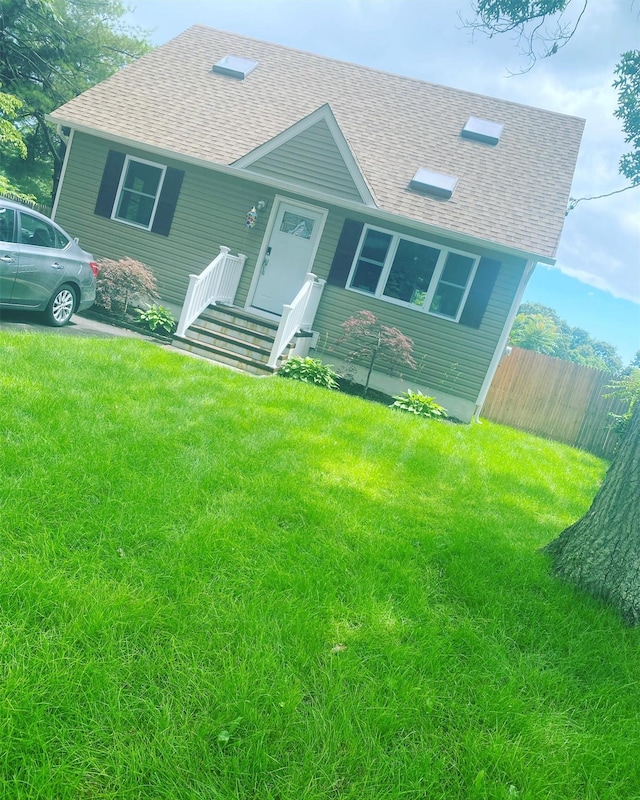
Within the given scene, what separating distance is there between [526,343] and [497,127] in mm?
59952

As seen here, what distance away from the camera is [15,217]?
24.7 ft

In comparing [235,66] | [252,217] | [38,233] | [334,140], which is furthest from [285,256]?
[235,66]

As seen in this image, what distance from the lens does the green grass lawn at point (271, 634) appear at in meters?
2.06

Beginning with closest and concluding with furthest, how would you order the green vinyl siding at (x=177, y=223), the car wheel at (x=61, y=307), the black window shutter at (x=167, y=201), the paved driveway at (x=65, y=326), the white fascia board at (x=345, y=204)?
the paved driveway at (x=65, y=326) → the car wheel at (x=61, y=307) → the white fascia board at (x=345, y=204) → the green vinyl siding at (x=177, y=223) → the black window shutter at (x=167, y=201)

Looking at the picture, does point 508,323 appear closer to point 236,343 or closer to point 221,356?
point 236,343

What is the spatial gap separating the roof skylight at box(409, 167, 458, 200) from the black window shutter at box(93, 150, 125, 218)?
6.44 m

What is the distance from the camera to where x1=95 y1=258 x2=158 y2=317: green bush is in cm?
1109

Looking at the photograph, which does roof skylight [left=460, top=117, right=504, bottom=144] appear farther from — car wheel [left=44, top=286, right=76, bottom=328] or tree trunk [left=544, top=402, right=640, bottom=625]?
tree trunk [left=544, top=402, right=640, bottom=625]

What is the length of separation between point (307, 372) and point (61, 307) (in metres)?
4.08

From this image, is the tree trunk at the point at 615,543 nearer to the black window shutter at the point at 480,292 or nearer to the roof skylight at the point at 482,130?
the black window shutter at the point at 480,292

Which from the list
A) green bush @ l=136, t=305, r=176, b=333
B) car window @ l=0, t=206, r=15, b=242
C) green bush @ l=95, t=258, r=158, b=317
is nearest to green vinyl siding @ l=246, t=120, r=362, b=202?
green bush @ l=95, t=258, r=158, b=317

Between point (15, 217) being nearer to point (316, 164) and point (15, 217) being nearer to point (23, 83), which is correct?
point (316, 164)

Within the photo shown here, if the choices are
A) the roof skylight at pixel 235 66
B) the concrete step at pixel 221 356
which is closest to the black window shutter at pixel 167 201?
the concrete step at pixel 221 356

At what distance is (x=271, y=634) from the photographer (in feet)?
8.68
